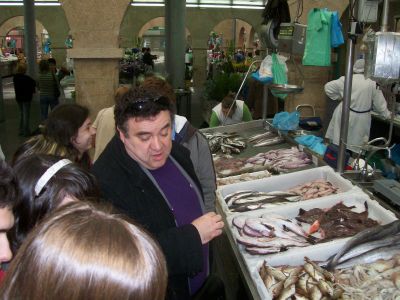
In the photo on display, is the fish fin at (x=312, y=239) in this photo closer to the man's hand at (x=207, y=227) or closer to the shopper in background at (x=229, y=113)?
the man's hand at (x=207, y=227)

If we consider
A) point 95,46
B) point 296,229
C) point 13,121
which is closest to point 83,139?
point 296,229

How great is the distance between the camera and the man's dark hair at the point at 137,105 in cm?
212

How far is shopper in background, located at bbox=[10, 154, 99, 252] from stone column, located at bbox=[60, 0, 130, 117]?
5296mm

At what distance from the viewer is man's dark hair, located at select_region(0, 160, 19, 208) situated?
1.42 m

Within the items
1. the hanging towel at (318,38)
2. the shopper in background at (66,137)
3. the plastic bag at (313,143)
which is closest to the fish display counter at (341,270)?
the shopper in background at (66,137)

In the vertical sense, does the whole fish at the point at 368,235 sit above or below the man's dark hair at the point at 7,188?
below

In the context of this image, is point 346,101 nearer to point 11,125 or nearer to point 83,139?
point 83,139

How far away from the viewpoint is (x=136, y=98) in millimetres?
2131

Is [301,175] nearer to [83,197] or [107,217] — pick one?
[83,197]

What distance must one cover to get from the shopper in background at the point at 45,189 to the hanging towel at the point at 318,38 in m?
2.88

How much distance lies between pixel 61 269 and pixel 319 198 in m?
2.71

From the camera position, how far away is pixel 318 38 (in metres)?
4.11

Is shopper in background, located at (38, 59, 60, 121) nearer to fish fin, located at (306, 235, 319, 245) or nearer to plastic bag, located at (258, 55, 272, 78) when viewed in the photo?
plastic bag, located at (258, 55, 272, 78)

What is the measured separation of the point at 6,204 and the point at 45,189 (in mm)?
470
